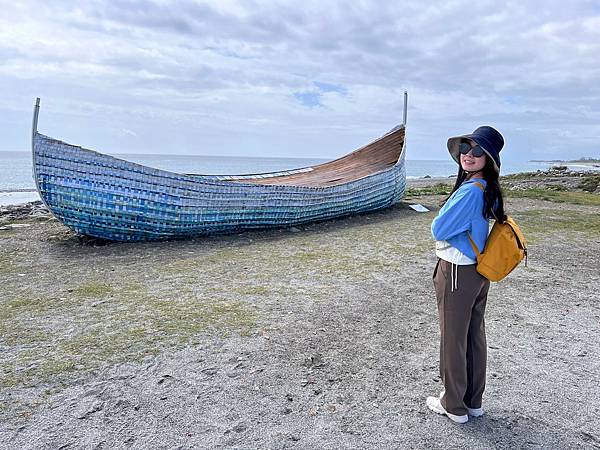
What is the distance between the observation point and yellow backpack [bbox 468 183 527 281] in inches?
103

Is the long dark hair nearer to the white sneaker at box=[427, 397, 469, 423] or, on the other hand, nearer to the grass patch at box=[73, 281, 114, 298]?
the white sneaker at box=[427, 397, 469, 423]

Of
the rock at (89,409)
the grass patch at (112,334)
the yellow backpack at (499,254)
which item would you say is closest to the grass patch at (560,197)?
the grass patch at (112,334)

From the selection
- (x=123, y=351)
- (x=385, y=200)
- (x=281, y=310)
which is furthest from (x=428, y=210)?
(x=123, y=351)

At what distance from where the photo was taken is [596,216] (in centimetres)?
1043

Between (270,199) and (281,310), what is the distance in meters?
4.28

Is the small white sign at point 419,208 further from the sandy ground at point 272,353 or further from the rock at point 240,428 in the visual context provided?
the rock at point 240,428

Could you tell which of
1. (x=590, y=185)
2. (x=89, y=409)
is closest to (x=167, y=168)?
(x=590, y=185)

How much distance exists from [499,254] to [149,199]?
18.9ft

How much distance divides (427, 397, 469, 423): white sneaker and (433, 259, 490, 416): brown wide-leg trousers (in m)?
0.02

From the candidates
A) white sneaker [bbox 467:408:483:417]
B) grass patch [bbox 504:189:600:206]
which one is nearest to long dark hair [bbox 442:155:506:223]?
white sneaker [bbox 467:408:483:417]

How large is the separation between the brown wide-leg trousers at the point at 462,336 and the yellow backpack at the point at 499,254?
7cm

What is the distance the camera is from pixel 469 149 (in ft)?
8.76

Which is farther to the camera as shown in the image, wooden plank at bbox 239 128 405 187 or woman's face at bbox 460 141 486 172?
wooden plank at bbox 239 128 405 187

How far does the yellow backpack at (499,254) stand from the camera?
2605 mm
